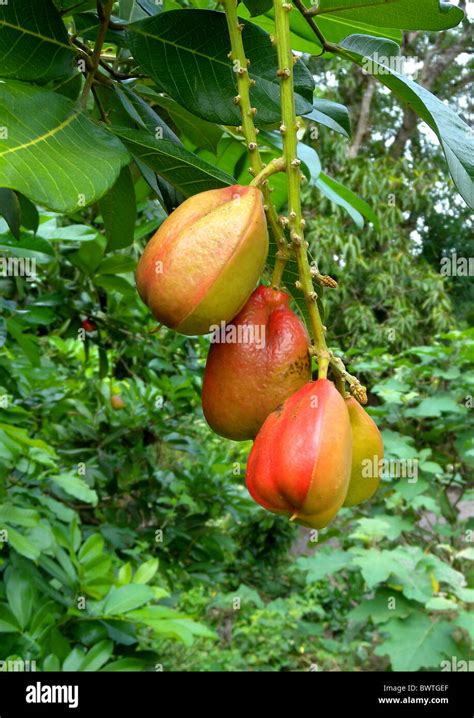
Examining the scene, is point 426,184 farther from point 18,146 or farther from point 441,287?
point 18,146

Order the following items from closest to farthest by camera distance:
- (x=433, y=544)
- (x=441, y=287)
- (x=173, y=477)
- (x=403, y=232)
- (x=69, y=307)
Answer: (x=69, y=307)
(x=173, y=477)
(x=433, y=544)
(x=441, y=287)
(x=403, y=232)

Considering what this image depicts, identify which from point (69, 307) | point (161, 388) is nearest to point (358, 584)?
point (161, 388)

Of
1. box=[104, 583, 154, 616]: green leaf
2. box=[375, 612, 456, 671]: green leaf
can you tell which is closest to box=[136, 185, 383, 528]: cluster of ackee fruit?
box=[104, 583, 154, 616]: green leaf

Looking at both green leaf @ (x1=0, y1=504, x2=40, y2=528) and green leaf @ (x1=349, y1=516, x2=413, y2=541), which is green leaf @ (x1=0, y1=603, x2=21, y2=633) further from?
green leaf @ (x1=349, y1=516, x2=413, y2=541)

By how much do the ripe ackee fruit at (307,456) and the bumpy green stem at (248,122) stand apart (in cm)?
10

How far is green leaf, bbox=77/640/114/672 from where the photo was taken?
1297 millimetres

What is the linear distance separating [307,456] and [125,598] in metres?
1.20

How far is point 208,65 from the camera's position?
59 cm

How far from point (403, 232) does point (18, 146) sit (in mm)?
7015

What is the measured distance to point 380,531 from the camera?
2357 mm

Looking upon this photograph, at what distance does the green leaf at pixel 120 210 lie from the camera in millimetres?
667

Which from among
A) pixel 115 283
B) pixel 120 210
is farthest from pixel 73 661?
pixel 120 210

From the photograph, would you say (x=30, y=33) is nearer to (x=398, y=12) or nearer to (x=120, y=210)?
(x=120, y=210)

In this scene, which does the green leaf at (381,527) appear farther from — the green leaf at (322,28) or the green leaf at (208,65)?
the green leaf at (208,65)
